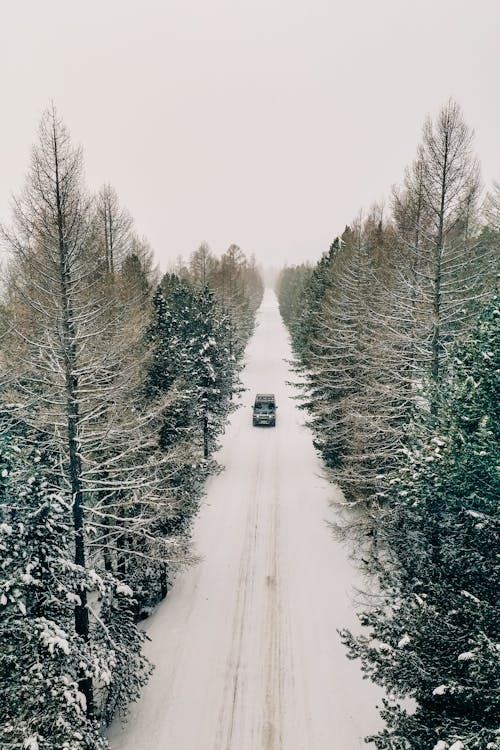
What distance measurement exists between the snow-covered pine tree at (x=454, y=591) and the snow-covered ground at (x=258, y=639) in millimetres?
5072

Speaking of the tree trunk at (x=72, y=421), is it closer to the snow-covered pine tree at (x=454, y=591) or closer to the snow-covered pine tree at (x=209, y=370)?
the snow-covered pine tree at (x=454, y=591)

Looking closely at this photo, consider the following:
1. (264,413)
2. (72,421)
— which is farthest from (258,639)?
(264,413)

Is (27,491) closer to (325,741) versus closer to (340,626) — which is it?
(325,741)

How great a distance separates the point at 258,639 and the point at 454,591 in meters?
8.33

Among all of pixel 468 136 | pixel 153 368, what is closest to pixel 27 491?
pixel 153 368

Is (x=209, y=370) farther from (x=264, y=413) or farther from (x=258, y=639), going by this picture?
(x=258, y=639)

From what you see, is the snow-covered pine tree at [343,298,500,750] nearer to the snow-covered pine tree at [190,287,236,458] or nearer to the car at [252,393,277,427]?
the snow-covered pine tree at [190,287,236,458]

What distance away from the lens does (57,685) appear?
23.4 feet

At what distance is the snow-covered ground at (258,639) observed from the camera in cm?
1059

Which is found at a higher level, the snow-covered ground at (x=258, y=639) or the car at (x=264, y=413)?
the car at (x=264, y=413)

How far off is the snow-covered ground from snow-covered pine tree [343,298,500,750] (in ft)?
16.6

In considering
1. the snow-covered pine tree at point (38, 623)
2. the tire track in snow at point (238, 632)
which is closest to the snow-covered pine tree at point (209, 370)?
the tire track in snow at point (238, 632)

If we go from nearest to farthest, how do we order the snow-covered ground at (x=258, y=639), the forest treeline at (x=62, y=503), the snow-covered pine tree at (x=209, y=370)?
1. the forest treeline at (x=62, y=503)
2. the snow-covered ground at (x=258, y=639)
3. the snow-covered pine tree at (x=209, y=370)

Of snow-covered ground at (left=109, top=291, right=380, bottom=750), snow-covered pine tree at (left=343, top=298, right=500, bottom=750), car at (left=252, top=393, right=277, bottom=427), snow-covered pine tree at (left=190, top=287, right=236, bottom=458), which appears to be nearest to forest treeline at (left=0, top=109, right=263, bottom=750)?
snow-covered ground at (left=109, top=291, right=380, bottom=750)
